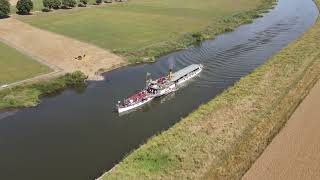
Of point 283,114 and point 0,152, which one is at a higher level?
point 283,114

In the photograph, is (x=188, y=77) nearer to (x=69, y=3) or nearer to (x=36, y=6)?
(x=69, y=3)

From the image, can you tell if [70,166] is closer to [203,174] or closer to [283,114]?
[203,174]

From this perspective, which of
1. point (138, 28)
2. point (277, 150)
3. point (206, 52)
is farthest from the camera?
point (138, 28)

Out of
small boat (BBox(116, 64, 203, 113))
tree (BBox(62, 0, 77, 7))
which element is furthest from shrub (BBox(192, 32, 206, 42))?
tree (BBox(62, 0, 77, 7))

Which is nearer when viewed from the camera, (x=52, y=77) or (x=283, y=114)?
(x=283, y=114)

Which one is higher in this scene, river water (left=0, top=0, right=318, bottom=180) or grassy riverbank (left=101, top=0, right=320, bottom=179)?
grassy riverbank (left=101, top=0, right=320, bottom=179)

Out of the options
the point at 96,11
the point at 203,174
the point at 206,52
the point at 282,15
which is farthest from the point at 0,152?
the point at 282,15

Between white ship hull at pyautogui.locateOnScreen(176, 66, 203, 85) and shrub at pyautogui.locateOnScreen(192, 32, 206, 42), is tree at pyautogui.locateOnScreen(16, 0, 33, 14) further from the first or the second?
white ship hull at pyautogui.locateOnScreen(176, 66, 203, 85)
